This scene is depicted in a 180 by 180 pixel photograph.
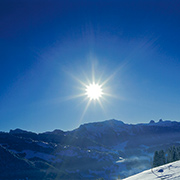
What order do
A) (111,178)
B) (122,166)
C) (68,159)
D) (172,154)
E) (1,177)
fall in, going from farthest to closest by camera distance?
(122,166)
(68,159)
(111,178)
(1,177)
(172,154)

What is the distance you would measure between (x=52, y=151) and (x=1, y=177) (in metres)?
54.5

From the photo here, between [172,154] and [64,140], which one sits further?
[64,140]

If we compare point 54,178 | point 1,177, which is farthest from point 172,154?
point 1,177

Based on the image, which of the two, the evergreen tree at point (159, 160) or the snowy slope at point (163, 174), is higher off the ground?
the evergreen tree at point (159, 160)

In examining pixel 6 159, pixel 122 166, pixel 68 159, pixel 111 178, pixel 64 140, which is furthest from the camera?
pixel 64 140

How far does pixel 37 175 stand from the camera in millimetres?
87312

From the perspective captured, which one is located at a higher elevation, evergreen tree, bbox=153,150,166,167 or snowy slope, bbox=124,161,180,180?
evergreen tree, bbox=153,150,166,167

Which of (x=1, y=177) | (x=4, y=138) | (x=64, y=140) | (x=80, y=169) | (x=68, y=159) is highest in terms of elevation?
(x=64, y=140)

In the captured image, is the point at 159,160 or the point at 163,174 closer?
the point at 163,174

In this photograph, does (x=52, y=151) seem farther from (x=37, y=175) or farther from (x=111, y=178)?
(x=111, y=178)

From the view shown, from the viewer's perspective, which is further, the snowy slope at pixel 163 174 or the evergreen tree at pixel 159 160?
the evergreen tree at pixel 159 160

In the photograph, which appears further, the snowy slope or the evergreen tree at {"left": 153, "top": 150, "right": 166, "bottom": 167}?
the evergreen tree at {"left": 153, "top": 150, "right": 166, "bottom": 167}

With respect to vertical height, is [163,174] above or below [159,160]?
below

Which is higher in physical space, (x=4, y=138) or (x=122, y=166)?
(x=4, y=138)
